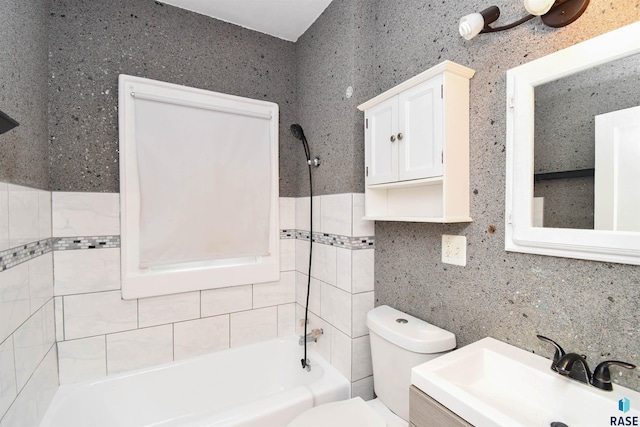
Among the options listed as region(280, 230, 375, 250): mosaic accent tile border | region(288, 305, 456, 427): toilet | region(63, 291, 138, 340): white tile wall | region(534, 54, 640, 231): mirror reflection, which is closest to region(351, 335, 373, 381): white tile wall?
region(288, 305, 456, 427): toilet

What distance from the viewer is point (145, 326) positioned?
5.87ft

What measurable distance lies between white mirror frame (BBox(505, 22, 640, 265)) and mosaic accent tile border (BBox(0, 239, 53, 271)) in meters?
1.80

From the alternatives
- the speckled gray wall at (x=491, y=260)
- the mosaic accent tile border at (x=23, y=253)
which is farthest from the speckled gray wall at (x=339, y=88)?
the mosaic accent tile border at (x=23, y=253)

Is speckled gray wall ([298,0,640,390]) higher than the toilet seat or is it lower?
higher

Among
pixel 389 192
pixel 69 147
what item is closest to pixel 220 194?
pixel 69 147

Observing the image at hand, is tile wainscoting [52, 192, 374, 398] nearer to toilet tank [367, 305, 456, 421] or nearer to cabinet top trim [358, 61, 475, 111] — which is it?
toilet tank [367, 305, 456, 421]

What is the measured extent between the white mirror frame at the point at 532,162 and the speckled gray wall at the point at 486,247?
0.12 ft

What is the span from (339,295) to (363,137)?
3.06ft

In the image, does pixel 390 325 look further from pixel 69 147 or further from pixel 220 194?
pixel 69 147

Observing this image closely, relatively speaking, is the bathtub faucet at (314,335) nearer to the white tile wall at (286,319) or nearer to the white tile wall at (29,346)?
the white tile wall at (286,319)

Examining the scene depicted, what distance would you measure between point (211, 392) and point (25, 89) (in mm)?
1897

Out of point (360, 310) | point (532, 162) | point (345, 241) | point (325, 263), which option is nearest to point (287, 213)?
point (325, 263)

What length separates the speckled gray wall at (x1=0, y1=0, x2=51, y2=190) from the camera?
3.55ft

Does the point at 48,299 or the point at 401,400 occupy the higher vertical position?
the point at 48,299
